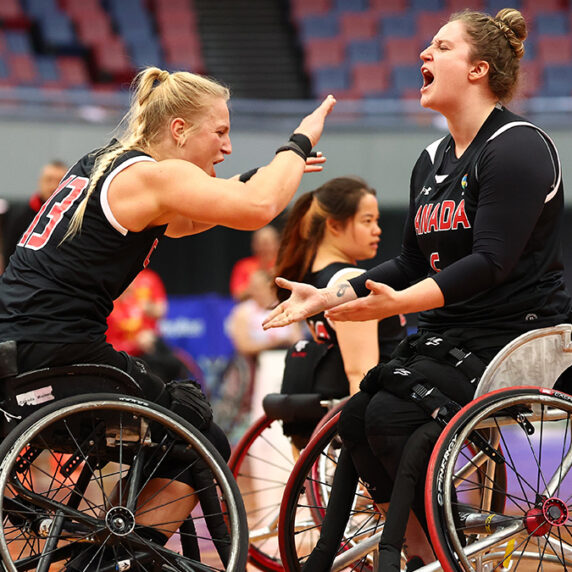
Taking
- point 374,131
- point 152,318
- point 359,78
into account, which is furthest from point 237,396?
point 359,78

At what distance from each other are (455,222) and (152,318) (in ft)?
16.6

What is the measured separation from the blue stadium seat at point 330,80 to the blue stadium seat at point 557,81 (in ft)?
7.67

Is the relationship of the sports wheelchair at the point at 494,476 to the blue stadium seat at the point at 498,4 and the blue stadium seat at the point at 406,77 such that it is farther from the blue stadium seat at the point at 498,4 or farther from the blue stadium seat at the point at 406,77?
the blue stadium seat at the point at 498,4

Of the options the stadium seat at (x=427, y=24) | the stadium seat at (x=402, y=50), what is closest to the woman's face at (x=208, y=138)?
the stadium seat at (x=402, y=50)

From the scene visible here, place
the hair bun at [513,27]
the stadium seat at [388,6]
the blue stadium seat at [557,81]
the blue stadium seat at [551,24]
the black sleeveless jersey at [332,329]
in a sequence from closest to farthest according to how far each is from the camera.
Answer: the hair bun at [513,27]
the black sleeveless jersey at [332,329]
the blue stadium seat at [557,81]
the blue stadium seat at [551,24]
the stadium seat at [388,6]

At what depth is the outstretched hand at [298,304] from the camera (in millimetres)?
2162

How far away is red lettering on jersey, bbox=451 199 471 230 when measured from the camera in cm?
228

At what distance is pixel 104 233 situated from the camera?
2.21 metres

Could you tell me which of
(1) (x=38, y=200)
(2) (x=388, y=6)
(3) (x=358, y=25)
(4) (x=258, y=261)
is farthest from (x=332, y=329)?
(2) (x=388, y=6)

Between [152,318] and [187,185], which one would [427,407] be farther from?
[152,318]

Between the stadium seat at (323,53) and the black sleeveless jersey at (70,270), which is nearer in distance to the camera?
the black sleeveless jersey at (70,270)

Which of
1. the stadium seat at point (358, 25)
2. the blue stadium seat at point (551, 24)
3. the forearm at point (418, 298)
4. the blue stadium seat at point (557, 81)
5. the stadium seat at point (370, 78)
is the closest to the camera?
the forearm at point (418, 298)

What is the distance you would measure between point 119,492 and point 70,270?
1.73ft

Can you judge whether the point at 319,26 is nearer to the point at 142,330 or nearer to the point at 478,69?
the point at 142,330
